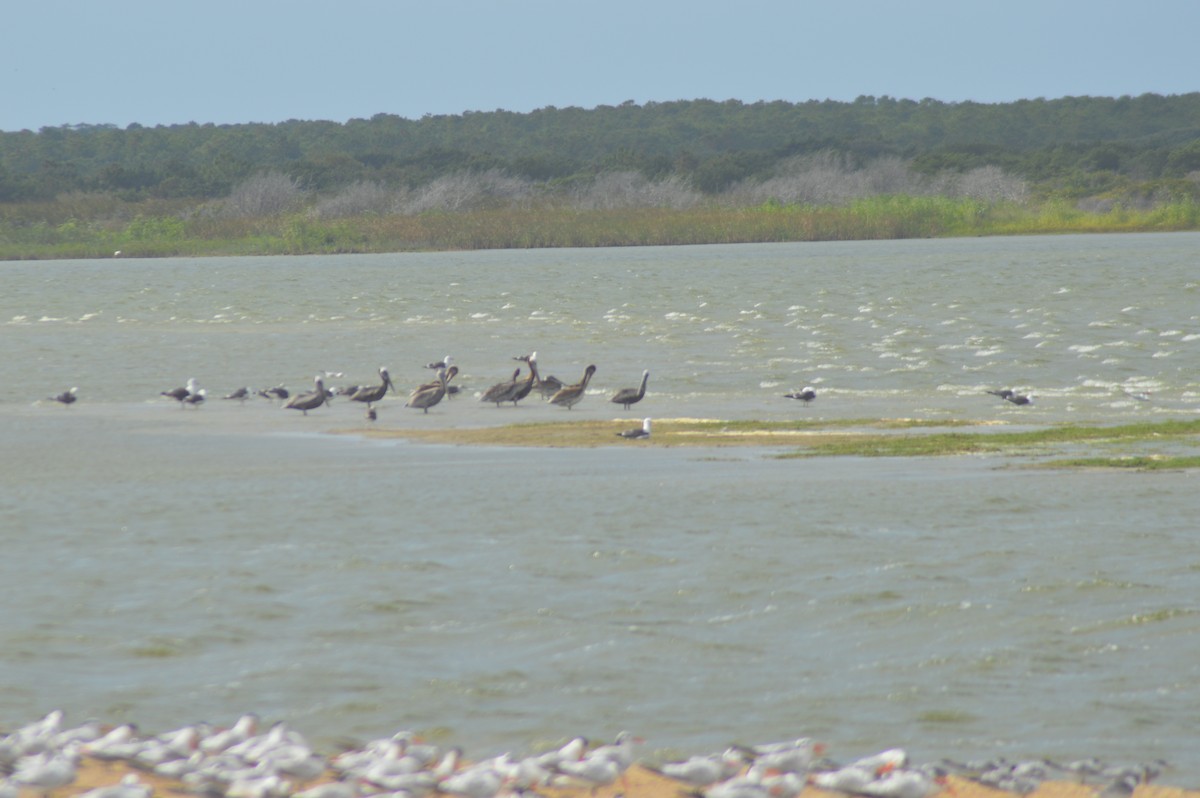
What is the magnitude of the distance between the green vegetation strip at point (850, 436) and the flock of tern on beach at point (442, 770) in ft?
24.8

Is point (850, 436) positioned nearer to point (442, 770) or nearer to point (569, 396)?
point (569, 396)

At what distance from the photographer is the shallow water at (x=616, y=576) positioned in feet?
25.5

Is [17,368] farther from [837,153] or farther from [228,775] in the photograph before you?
[837,153]

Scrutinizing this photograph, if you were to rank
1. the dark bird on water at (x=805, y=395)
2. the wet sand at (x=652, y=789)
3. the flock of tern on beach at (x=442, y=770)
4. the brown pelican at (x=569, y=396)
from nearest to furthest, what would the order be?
the flock of tern on beach at (x=442, y=770), the wet sand at (x=652, y=789), the dark bird on water at (x=805, y=395), the brown pelican at (x=569, y=396)

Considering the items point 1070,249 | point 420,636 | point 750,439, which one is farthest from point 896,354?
point 1070,249

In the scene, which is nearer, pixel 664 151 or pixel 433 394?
pixel 433 394

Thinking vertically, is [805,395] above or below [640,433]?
below

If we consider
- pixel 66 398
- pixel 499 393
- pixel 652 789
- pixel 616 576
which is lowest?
pixel 66 398

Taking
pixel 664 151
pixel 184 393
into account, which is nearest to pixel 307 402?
pixel 184 393

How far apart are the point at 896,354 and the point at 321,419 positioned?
9718 millimetres

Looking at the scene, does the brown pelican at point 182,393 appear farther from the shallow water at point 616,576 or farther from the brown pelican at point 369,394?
the brown pelican at point 369,394

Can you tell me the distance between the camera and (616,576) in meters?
10.3

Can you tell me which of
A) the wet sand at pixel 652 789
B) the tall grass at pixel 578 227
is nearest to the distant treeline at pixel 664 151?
the tall grass at pixel 578 227

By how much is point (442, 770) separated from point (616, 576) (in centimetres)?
367
